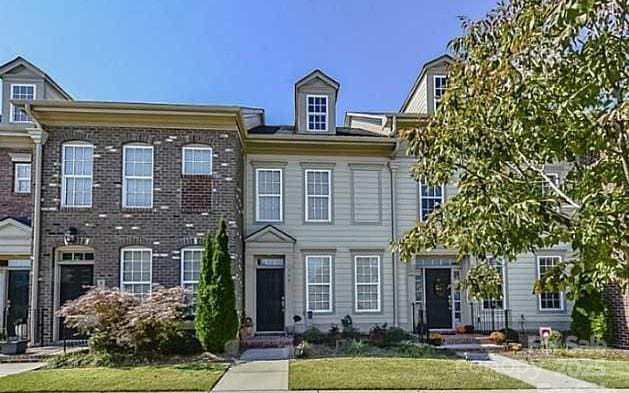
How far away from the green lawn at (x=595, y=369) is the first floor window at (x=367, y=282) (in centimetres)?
592

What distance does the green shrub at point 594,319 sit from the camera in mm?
15570

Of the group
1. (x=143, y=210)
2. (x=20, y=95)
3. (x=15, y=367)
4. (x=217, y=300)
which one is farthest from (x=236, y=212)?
(x=20, y=95)

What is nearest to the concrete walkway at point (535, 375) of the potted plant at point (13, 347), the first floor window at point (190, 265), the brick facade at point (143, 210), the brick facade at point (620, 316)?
the brick facade at point (620, 316)

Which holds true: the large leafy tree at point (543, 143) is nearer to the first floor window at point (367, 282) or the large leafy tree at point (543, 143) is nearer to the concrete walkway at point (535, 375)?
the concrete walkway at point (535, 375)

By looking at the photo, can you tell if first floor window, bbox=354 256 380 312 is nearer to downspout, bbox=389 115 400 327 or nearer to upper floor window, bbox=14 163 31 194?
downspout, bbox=389 115 400 327

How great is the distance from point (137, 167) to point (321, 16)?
7.05 meters

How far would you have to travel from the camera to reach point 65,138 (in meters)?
15.6

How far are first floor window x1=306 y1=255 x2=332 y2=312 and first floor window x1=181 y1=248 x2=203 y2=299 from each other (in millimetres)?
3643

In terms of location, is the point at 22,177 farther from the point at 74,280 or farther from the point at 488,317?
the point at 488,317

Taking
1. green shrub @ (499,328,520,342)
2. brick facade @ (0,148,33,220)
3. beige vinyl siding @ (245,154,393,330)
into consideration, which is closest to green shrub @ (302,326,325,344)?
beige vinyl siding @ (245,154,393,330)

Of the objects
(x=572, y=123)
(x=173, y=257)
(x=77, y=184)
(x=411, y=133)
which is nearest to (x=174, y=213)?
(x=173, y=257)

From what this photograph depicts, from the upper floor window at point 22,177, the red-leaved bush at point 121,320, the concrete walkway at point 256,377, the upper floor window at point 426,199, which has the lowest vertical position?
the concrete walkway at point 256,377

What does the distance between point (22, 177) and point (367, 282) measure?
37.0 feet

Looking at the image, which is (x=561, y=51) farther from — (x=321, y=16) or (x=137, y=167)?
(x=137, y=167)
